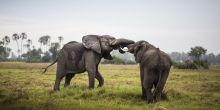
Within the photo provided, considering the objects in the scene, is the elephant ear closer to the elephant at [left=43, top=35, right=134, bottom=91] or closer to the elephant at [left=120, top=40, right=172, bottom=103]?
the elephant at [left=43, top=35, right=134, bottom=91]

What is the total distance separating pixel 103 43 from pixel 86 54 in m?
1.06

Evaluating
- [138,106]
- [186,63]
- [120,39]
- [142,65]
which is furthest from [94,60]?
[186,63]

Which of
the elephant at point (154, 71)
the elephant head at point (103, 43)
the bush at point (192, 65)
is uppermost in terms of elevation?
the elephant head at point (103, 43)

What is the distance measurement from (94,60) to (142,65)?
315 cm

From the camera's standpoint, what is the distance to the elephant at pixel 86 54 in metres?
17.0

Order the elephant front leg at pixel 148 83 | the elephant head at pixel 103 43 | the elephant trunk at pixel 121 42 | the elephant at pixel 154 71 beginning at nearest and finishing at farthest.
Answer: the elephant at pixel 154 71 < the elephant front leg at pixel 148 83 < the elephant trunk at pixel 121 42 < the elephant head at pixel 103 43

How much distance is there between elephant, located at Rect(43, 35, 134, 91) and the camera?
55.7ft

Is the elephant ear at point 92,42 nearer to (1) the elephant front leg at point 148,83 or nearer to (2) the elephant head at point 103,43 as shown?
(2) the elephant head at point 103,43

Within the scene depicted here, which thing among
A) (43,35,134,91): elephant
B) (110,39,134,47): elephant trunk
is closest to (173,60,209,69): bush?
(43,35,134,91): elephant

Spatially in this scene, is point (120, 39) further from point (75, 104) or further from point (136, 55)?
point (75, 104)

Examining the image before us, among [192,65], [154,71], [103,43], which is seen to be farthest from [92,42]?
[192,65]

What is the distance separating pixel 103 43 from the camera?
57.9 feet

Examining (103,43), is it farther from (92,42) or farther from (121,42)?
(121,42)

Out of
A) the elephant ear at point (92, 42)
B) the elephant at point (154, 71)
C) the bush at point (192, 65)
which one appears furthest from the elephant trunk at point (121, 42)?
the bush at point (192, 65)
